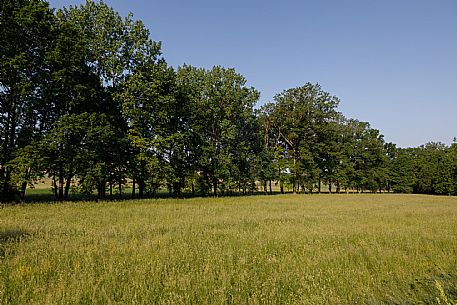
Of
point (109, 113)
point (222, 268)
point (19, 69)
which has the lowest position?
point (222, 268)

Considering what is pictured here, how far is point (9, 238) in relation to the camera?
825cm

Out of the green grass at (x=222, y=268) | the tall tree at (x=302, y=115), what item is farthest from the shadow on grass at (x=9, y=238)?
the tall tree at (x=302, y=115)

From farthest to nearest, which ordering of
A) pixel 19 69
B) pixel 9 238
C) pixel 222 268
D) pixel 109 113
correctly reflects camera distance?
1. pixel 109 113
2. pixel 19 69
3. pixel 9 238
4. pixel 222 268

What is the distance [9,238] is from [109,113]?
2227 centimetres

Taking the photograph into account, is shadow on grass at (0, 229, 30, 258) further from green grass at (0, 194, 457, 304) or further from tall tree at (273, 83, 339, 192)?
tall tree at (273, 83, 339, 192)

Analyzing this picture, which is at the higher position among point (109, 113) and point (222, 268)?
point (109, 113)

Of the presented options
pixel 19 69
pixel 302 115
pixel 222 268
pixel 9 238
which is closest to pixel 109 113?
pixel 19 69

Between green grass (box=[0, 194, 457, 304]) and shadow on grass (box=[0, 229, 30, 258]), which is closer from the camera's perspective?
green grass (box=[0, 194, 457, 304])

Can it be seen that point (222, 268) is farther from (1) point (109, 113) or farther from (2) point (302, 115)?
(2) point (302, 115)

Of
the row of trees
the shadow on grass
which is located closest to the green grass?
the shadow on grass

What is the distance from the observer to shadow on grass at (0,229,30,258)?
7.25 m

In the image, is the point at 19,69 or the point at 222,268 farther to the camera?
the point at 19,69

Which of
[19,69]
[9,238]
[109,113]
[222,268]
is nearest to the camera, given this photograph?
[222,268]

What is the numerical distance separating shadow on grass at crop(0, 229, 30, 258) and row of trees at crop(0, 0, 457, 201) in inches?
503
